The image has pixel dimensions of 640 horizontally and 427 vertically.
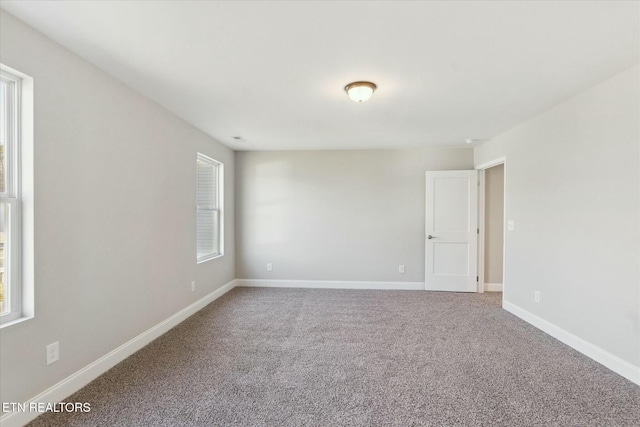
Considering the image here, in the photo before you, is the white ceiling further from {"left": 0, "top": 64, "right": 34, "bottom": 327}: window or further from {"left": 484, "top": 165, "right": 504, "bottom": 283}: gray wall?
{"left": 484, "top": 165, "right": 504, "bottom": 283}: gray wall

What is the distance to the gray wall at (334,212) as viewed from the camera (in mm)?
5004

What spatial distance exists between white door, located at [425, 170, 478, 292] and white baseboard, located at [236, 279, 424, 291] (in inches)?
13.7

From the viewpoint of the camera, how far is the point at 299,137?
4277 millimetres

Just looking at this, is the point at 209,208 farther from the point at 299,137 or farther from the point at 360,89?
the point at 360,89

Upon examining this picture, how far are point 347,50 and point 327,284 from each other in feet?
12.7

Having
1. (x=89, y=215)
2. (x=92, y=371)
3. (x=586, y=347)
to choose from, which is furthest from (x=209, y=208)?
(x=586, y=347)

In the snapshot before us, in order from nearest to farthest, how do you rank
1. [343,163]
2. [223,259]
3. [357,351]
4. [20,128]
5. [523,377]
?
1. [20,128]
2. [523,377]
3. [357,351]
4. [223,259]
5. [343,163]

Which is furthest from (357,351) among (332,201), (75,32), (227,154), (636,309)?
(227,154)

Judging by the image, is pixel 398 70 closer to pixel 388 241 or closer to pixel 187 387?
pixel 187 387

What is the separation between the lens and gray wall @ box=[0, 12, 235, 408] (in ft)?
5.99

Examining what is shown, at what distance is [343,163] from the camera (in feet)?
16.7

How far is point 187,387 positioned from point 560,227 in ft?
11.8

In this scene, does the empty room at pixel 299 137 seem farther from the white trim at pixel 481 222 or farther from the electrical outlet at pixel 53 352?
the white trim at pixel 481 222

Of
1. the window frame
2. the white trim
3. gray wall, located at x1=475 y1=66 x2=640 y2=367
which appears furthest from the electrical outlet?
the white trim
